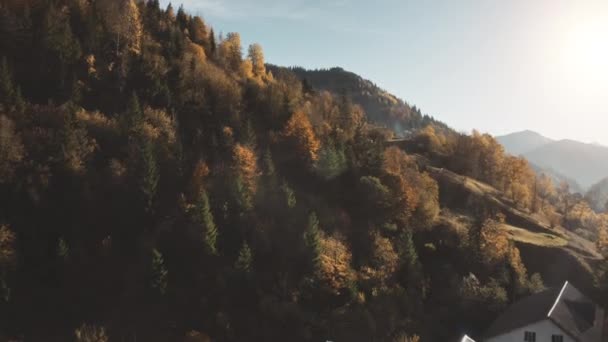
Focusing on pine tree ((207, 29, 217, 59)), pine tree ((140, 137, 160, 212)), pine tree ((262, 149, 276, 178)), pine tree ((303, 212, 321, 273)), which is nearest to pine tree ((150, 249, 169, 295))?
pine tree ((140, 137, 160, 212))

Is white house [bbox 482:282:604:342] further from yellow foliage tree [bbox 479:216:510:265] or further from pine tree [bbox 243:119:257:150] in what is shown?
pine tree [bbox 243:119:257:150]

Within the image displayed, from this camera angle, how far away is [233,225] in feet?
207

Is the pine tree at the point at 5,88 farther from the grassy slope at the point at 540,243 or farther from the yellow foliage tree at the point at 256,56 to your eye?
the grassy slope at the point at 540,243

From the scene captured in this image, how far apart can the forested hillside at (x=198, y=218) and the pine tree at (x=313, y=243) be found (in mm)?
201

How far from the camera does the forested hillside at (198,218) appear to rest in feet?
174

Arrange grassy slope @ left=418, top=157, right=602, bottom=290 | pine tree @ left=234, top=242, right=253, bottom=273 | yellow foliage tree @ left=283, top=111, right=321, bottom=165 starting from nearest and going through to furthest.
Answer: pine tree @ left=234, top=242, right=253, bottom=273
grassy slope @ left=418, top=157, right=602, bottom=290
yellow foliage tree @ left=283, top=111, right=321, bottom=165

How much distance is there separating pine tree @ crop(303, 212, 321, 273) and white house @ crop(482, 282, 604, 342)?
937 inches

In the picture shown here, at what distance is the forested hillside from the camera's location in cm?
5300

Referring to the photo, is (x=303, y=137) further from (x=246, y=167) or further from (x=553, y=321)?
(x=553, y=321)

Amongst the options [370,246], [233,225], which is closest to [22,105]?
A: [233,225]

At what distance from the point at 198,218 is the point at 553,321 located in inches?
1807

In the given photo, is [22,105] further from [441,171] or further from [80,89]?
[441,171]

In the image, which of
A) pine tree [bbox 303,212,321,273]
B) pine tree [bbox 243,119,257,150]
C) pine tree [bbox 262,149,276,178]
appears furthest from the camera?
pine tree [bbox 243,119,257,150]

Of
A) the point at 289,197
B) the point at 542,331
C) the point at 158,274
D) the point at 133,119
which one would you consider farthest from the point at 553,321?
the point at 133,119
